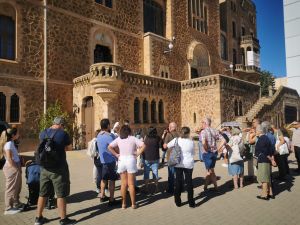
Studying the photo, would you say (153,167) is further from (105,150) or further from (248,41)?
(248,41)

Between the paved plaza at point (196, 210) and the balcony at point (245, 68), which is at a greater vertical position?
the balcony at point (245, 68)

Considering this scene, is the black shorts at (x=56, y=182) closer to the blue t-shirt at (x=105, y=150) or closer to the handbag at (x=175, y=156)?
the blue t-shirt at (x=105, y=150)

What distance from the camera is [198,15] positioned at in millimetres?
26781

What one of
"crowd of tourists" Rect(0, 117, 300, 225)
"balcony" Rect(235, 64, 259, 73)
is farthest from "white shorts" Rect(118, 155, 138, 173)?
"balcony" Rect(235, 64, 259, 73)

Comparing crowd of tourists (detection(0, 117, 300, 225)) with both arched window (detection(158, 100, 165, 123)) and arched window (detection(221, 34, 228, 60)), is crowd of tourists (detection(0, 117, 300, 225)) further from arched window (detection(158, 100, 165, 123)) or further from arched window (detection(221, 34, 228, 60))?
arched window (detection(221, 34, 228, 60))

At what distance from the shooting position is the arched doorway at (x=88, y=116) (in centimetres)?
1653

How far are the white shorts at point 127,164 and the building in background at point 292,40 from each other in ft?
33.3

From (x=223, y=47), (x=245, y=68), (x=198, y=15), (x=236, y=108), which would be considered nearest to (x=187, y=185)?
(x=236, y=108)

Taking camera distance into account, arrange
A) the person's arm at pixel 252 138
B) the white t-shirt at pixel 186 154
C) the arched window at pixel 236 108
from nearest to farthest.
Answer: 1. the white t-shirt at pixel 186 154
2. the person's arm at pixel 252 138
3. the arched window at pixel 236 108

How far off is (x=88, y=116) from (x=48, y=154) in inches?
482

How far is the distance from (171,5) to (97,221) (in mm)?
21894

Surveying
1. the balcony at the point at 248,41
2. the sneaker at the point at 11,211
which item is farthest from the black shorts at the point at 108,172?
the balcony at the point at 248,41

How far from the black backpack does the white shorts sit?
1.37m

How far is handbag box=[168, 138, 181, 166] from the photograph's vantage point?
A: 5812 mm
